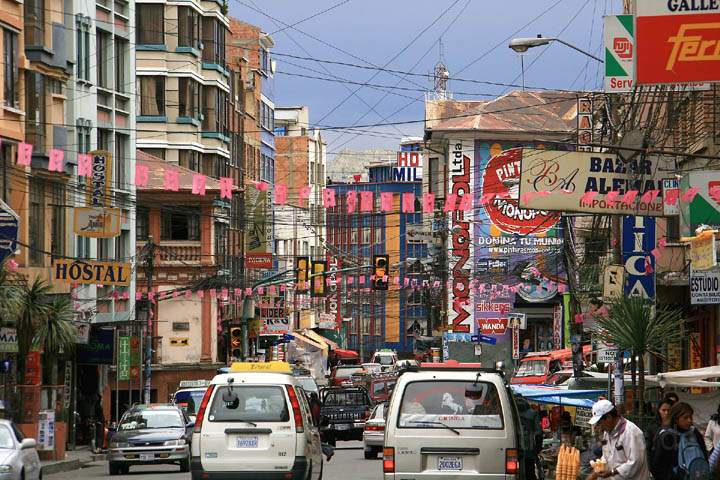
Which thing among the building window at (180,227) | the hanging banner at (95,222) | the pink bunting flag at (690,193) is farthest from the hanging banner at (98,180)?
the pink bunting flag at (690,193)

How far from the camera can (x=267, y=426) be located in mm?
22672

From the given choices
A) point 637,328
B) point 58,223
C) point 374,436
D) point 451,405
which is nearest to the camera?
point 451,405

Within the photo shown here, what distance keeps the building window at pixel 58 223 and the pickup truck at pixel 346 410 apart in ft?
32.5

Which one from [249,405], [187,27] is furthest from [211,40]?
[249,405]

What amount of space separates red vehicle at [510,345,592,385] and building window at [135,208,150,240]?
20316 mm

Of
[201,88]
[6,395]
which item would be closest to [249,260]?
[201,88]

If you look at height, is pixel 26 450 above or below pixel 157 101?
below

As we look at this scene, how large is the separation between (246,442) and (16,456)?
3.37 meters

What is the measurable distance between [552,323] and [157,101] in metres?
30.3

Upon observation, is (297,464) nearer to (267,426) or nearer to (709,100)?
(267,426)

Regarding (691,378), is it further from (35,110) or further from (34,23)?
(34,23)

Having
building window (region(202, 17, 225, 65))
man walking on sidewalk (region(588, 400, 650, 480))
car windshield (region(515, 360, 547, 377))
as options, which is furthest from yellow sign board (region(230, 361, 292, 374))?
building window (region(202, 17, 225, 65))

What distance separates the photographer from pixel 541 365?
58250 millimetres

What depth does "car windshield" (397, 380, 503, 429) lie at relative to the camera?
1941 cm
